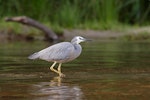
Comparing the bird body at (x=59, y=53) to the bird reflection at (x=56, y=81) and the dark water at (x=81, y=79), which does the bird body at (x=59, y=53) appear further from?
the bird reflection at (x=56, y=81)

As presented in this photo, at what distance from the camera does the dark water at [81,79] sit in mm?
7219

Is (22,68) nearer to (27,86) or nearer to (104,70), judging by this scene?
(104,70)

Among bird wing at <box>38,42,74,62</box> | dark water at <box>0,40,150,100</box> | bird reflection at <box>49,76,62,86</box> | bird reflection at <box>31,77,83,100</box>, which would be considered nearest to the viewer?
bird reflection at <box>31,77,83,100</box>

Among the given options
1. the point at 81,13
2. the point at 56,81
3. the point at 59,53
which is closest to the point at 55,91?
the point at 56,81

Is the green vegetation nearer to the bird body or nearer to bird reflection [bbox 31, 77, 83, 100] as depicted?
the bird body

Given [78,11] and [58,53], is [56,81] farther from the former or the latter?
[78,11]

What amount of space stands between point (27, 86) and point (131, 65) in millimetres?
3265

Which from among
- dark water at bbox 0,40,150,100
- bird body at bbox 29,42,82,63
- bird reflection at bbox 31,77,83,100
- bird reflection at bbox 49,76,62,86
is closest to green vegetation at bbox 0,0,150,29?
dark water at bbox 0,40,150,100

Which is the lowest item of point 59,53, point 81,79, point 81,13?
point 81,79

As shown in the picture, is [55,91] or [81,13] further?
[81,13]

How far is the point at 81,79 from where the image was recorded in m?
8.70

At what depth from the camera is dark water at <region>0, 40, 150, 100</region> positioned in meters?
7.22

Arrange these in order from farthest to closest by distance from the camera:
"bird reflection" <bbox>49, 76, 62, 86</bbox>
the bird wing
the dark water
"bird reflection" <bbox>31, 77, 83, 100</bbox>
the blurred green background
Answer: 1. the blurred green background
2. the bird wing
3. "bird reflection" <bbox>49, 76, 62, 86</bbox>
4. the dark water
5. "bird reflection" <bbox>31, 77, 83, 100</bbox>

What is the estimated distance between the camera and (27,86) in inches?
316
